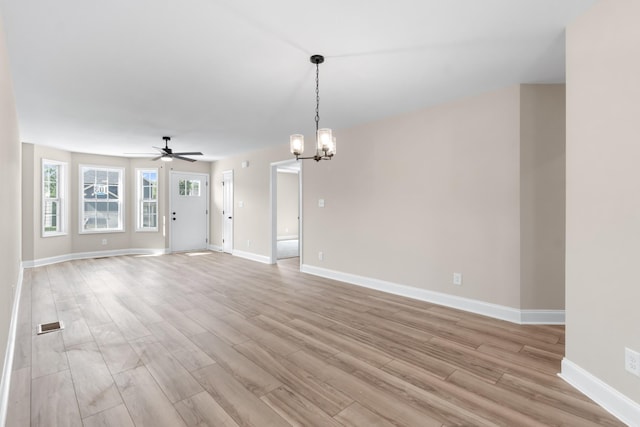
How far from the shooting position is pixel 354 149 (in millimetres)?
4758

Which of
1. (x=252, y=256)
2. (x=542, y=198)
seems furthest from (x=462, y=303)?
(x=252, y=256)

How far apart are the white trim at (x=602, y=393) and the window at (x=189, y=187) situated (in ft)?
26.7

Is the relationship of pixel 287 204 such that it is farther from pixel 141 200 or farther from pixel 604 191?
pixel 604 191

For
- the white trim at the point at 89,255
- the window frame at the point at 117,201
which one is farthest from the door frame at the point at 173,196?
the window frame at the point at 117,201

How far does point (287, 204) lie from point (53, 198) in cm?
630

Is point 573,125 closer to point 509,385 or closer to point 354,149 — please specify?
point 509,385

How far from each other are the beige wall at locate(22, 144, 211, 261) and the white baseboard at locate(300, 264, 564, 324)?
210 inches

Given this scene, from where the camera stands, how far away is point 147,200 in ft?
25.3

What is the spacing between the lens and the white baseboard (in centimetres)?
311

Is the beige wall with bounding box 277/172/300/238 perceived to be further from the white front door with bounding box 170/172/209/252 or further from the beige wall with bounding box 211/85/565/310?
the beige wall with bounding box 211/85/565/310

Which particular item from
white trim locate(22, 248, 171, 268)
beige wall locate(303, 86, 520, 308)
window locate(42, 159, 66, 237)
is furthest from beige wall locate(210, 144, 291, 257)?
window locate(42, 159, 66, 237)

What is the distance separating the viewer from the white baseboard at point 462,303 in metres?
3.11

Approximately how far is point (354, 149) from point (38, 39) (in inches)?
145

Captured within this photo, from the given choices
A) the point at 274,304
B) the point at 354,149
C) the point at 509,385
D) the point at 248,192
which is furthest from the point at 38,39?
the point at 248,192
